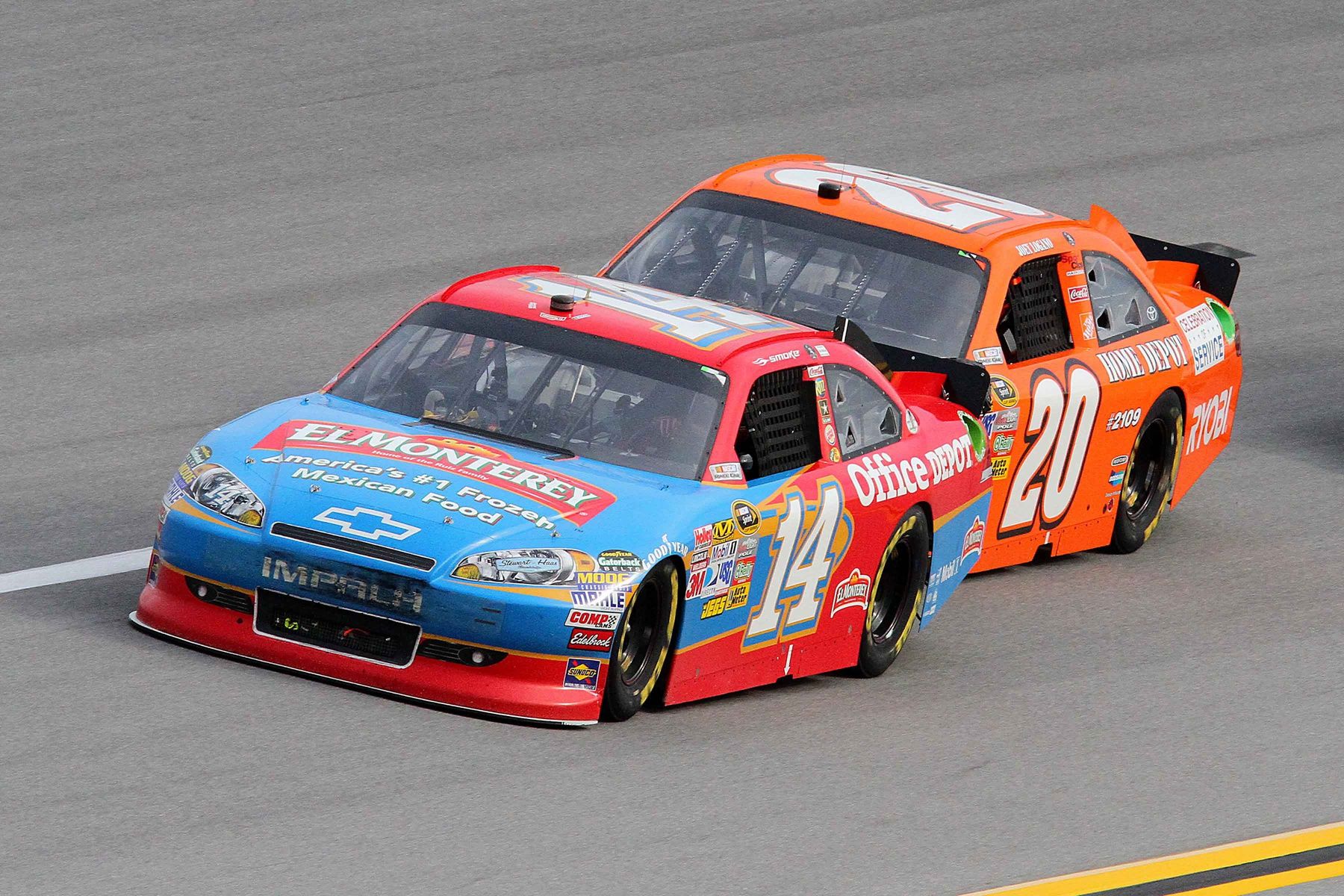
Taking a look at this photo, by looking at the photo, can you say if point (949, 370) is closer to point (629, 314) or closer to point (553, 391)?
point (629, 314)

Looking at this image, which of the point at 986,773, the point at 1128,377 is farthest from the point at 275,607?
the point at 1128,377

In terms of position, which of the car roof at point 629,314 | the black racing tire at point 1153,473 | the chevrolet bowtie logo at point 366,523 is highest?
the car roof at point 629,314

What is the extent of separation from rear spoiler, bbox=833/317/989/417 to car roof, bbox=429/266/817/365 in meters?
0.63

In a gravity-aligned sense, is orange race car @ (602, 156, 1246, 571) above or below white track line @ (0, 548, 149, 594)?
above

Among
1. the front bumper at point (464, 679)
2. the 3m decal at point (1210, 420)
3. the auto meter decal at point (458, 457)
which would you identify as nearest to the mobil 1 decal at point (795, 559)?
the auto meter decal at point (458, 457)

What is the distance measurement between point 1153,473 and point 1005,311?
1.50 metres

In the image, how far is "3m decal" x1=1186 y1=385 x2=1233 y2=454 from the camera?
1334 centimetres

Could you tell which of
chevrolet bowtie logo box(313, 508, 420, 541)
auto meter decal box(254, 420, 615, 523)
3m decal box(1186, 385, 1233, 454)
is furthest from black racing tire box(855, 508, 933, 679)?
3m decal box(1186, 385, 1233, 454)

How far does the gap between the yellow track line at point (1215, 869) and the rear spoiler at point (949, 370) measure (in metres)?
3.07

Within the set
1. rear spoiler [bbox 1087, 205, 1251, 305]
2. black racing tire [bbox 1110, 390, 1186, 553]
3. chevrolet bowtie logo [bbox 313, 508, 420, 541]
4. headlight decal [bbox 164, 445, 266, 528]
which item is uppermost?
rear spoiler [bbox 1087, 205, 1251, 305]

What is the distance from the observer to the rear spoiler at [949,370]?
11.3 metres

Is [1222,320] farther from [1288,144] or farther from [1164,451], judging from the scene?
[1288,144]

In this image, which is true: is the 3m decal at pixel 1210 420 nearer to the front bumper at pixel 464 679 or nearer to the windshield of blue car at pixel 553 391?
the windshield of blue car at pixel 553 391

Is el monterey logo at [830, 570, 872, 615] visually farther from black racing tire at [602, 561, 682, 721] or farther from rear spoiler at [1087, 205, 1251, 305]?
rear spoiler at [1087, 205, 1251, 305]
